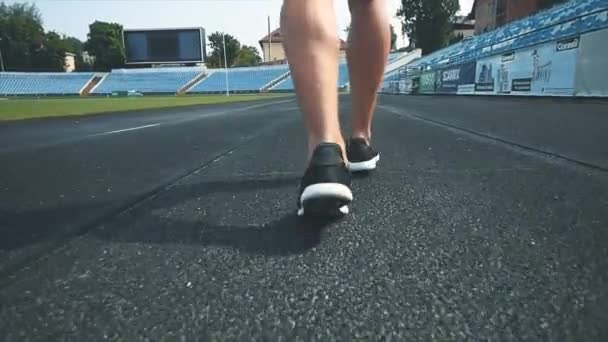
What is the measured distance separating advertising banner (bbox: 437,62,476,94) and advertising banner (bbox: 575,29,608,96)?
4930mm

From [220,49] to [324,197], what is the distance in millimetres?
60626

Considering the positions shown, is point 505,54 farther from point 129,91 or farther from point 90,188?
point 129,91

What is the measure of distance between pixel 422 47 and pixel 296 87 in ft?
120

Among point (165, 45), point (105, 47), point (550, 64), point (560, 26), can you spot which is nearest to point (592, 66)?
point (550, 64)

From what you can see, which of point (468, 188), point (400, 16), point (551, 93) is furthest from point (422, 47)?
point (468, 188)

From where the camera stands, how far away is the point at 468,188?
1.02 meters

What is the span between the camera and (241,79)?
3928 centimetres

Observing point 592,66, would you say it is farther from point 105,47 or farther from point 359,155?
point 105,47

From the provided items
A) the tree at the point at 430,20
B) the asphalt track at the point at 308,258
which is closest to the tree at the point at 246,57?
the tree at the point at 430,20

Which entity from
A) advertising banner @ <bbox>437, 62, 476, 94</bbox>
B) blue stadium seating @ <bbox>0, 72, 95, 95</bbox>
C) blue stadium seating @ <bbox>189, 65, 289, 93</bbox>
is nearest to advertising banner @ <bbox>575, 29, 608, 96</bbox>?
advertising banner @ <bbox>437, 62, 476, 94</bbox>

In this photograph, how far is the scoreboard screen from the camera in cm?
3588

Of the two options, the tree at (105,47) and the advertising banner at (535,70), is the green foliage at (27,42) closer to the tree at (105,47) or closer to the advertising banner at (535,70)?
the tree at (105,47)

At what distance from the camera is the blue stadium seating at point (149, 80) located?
124 ft

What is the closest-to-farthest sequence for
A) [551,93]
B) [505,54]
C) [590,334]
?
[590,334]
[551,93]
[505,54]
